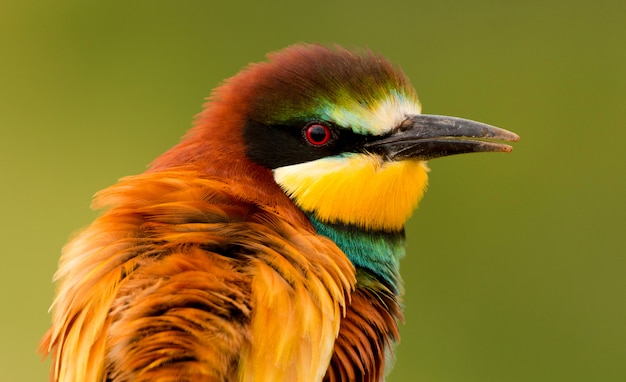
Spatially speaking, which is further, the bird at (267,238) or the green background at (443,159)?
the green background at (443,159)

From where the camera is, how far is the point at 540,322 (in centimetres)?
251

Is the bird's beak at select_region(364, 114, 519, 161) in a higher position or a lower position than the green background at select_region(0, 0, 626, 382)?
higher

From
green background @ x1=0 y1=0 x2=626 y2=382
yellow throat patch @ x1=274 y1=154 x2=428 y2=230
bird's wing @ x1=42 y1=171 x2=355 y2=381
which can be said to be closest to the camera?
bird's wing @ x1=42 y1=171 x2=355 y2=381

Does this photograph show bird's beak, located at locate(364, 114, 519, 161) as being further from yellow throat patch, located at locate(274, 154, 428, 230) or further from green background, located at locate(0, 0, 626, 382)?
green background, located at locate(0, 0, 626, 382)

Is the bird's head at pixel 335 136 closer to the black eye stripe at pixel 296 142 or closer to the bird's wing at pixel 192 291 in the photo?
A: the black eye stripe at pixel 296 142

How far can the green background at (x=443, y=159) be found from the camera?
2490 mm

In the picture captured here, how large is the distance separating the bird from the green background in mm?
984

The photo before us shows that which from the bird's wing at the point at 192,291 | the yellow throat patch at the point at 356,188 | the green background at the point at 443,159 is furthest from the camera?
the green background at the point at 443,159

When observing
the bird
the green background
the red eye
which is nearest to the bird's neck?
the bird

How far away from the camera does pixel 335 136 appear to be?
1.45 metres

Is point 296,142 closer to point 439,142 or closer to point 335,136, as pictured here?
point 335,136

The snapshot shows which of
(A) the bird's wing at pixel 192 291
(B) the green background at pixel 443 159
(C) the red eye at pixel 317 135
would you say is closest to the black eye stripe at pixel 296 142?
(C) the red eye at pixel 317 135

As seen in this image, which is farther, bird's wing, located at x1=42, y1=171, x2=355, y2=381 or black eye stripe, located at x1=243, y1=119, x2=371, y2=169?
black eye stripe, located at x1=243, y1=119, x2=371, y2=169

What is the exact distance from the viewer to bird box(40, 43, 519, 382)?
1.09m
